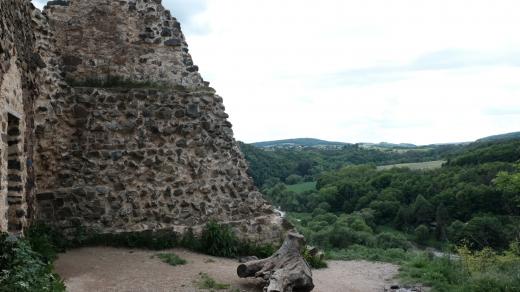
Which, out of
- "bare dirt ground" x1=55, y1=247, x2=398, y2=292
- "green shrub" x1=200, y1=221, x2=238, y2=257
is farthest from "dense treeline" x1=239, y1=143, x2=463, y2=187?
"bare dirt ground" x1=55, y1=247, x2=398, y2=292

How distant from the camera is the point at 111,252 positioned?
8.76 meters

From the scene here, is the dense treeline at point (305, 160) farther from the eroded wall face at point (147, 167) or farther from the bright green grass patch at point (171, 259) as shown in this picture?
the bright green grass patch at point (171, 259)

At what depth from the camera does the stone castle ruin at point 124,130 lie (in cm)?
923

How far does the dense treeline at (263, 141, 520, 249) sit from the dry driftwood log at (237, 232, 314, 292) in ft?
39.0

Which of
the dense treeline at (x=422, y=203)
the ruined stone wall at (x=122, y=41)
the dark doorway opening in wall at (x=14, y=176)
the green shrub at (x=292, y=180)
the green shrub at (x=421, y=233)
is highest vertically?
the ruined stone wall at (x=122, y=41)

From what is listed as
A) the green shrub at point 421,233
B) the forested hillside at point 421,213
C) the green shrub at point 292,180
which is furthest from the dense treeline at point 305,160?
the green shrub at point 421,233

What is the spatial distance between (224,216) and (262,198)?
3.12 ft

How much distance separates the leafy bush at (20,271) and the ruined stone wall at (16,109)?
0.97 meters

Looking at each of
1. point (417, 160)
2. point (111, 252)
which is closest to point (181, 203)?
point (111, 252)

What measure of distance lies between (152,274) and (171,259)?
2.71 feet

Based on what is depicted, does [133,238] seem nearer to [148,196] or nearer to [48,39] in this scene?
[148,196]

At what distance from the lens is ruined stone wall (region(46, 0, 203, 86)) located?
1001cm

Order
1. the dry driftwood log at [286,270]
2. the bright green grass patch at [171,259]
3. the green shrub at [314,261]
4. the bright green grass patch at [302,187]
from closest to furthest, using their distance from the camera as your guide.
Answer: the dry driftwood log at [286,270] < the bright green grass patch at [171,259] < the green shrub at [314,261] < the bright green grass patch at [302,187]

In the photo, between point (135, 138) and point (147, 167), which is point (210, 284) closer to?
point (147, 167)
